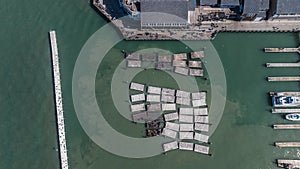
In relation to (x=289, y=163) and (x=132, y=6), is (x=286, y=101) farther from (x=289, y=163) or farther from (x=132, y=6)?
(x=132, y=6)

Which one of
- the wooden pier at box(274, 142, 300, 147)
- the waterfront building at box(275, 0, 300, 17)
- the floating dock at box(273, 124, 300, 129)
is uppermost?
the waterfront building at box(275, 0, 300, 17)

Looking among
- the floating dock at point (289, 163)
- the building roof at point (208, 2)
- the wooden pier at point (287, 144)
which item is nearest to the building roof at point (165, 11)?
the building roof at point (208, 2)

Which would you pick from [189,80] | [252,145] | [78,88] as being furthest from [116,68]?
[252,145]

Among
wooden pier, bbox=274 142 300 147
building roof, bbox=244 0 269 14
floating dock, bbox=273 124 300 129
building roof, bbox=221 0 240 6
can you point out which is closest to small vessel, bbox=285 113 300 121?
floating dock, bbox=273 124 300 129

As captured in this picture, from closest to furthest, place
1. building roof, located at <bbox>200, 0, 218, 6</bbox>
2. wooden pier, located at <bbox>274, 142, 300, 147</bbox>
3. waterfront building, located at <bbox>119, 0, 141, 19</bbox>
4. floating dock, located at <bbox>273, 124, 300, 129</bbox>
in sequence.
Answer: building roof, located at <bbox>200, 0, 218, 6</bbox> < wooden pier, located at <bbox>274, 142, 300, 147</bbox> < floating dock, located at <bbox>273, 124, 300, 129</bbox> < waterfront building, located at <bbox>119, 0, 141, 19</bbox>

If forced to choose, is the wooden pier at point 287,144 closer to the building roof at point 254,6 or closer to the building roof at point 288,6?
the building roof at point 288,6

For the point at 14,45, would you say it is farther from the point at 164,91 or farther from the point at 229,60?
the point at 229,60

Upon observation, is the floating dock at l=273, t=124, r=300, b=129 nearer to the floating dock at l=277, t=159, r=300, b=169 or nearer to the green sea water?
A: the green sea water

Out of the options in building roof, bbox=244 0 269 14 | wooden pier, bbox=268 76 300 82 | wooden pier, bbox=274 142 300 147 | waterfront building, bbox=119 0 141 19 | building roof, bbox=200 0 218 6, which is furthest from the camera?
wooden pier, bbox=268 76 300 82
